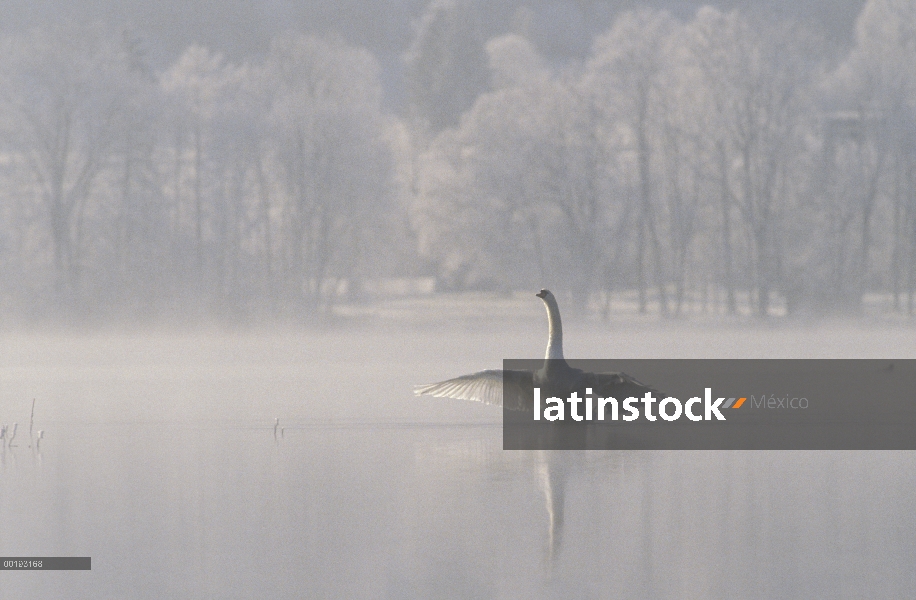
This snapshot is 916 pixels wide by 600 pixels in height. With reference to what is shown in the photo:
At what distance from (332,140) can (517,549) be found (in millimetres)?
28087

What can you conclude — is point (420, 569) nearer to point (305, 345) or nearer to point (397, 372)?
point (397, 372)

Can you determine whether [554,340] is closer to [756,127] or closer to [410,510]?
[410,510]

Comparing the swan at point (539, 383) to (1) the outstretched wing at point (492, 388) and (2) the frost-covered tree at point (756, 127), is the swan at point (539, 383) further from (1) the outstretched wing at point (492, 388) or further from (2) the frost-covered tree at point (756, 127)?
(2) the frost-covered tree at point (756, 127)

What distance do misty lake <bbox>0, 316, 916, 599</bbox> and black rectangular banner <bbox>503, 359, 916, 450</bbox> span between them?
14.2 inches

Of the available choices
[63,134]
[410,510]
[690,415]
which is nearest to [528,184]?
[63,134]

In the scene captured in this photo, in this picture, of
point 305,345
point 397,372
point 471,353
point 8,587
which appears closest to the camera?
point 8,587

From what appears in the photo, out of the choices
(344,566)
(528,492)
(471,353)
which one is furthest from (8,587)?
(471,353)

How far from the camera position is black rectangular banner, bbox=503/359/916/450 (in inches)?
327

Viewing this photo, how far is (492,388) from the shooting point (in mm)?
8836

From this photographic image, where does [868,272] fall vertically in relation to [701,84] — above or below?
below

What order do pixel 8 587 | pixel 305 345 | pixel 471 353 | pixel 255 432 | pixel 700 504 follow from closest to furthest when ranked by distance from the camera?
pixel 8 587
pixel 700 504
pixel 255 432
pixel 471 353
pixel 305 345

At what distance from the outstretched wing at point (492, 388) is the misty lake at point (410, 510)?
26cm

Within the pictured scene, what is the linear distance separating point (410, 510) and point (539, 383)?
2941 mm

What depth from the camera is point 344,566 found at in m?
4.90
